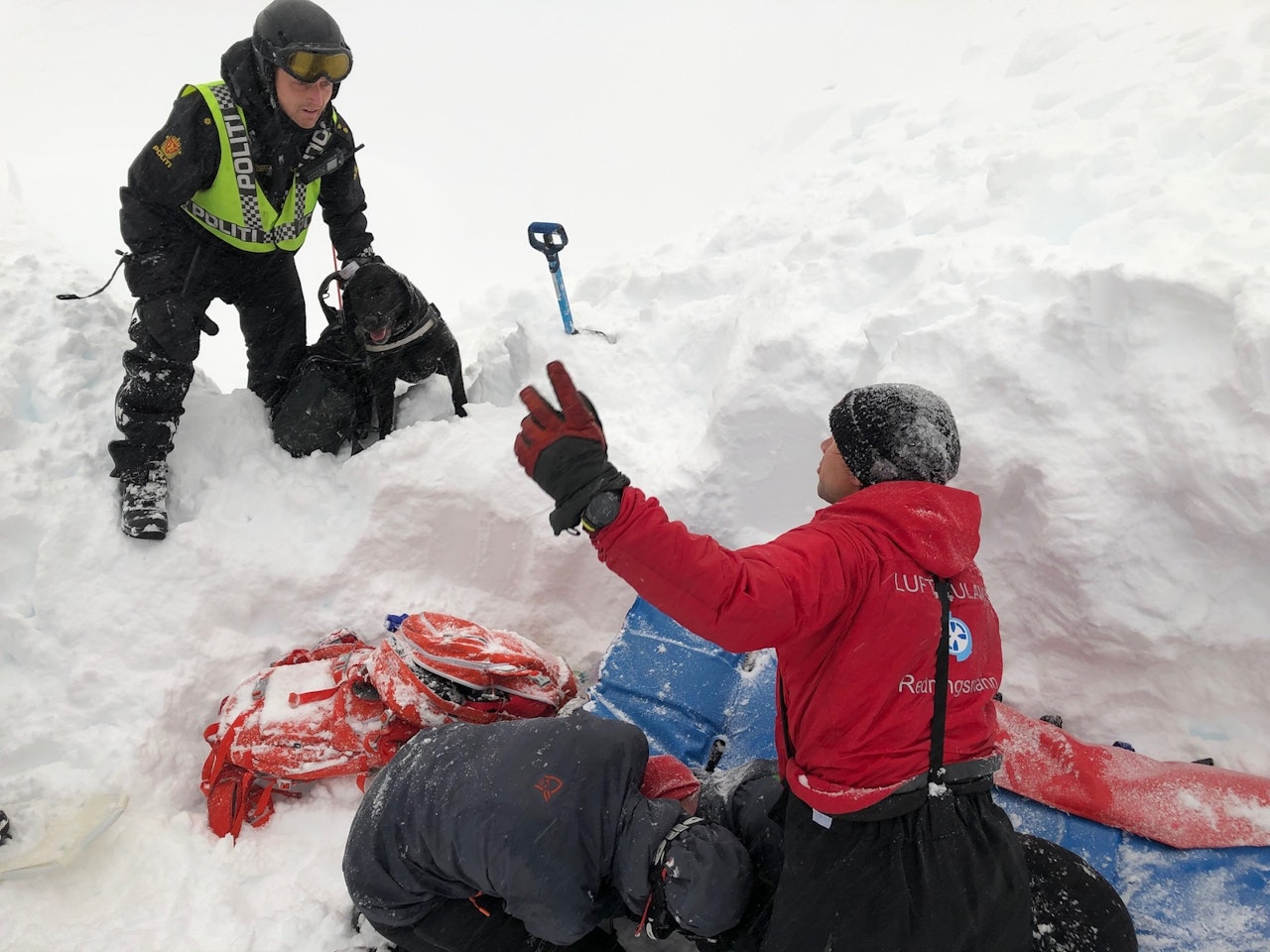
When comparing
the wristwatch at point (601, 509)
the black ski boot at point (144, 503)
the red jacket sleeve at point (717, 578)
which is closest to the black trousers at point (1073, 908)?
the red jacket sleeve at point (717, 578)

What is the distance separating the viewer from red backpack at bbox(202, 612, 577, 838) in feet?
8.03

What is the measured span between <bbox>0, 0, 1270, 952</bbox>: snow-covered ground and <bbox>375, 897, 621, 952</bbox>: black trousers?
440 mm

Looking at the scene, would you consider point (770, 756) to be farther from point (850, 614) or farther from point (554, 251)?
point (554, 251)

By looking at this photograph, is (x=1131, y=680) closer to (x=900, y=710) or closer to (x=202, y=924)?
(x=900, y=710)

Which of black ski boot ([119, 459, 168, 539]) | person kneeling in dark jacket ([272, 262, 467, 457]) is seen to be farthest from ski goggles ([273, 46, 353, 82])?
black ski boot ([119, 459, 168, 539])

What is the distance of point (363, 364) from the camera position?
3.26 metres

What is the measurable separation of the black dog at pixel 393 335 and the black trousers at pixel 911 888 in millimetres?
2283

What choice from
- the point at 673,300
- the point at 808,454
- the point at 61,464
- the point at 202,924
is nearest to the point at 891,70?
the point at 673,300

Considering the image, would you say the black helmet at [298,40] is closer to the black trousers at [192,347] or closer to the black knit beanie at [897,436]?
the black trousers at [192,347]

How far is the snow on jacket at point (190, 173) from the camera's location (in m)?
2.58

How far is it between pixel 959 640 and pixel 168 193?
106 inches

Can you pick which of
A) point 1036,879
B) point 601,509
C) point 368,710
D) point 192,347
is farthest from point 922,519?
point 192,347

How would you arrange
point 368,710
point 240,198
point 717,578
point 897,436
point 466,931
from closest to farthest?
1. point 717,578
2. point 897,436
3. point 466,931
4. point 368,710
5. point 240,198

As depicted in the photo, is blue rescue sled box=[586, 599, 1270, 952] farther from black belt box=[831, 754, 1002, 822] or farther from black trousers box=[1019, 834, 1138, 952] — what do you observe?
black belt box=[831, 754, 1002, 822]
